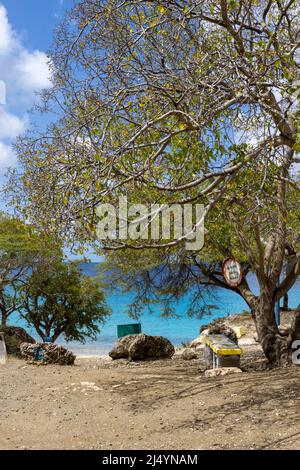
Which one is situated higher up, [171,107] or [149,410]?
[171,107]

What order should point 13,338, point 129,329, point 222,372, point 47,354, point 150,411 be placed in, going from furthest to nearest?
point 129,329 < point 13,338 < point 47,354 < point 222,372 < point 150,411

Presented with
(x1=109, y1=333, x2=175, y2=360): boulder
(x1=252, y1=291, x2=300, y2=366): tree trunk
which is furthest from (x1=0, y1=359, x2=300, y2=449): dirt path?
(x1=109, y1=333, x2=175, y2=360): boulder

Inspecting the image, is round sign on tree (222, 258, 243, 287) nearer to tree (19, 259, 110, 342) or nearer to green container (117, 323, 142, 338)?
green container (117, 323, 142, 338)

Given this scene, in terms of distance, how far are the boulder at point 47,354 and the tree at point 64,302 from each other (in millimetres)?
9033

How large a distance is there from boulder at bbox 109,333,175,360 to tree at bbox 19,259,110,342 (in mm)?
8230

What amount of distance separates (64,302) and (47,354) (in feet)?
36.3

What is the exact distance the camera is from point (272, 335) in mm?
10992

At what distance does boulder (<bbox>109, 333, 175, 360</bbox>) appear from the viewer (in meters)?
13.5

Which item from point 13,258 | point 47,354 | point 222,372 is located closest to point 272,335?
point 222,372

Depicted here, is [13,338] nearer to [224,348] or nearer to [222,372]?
[224,348]

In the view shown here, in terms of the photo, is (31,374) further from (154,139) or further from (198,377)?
(154,139)

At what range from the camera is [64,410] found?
804cm

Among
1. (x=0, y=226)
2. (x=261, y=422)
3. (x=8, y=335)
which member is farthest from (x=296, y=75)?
(x=0, y=226)
